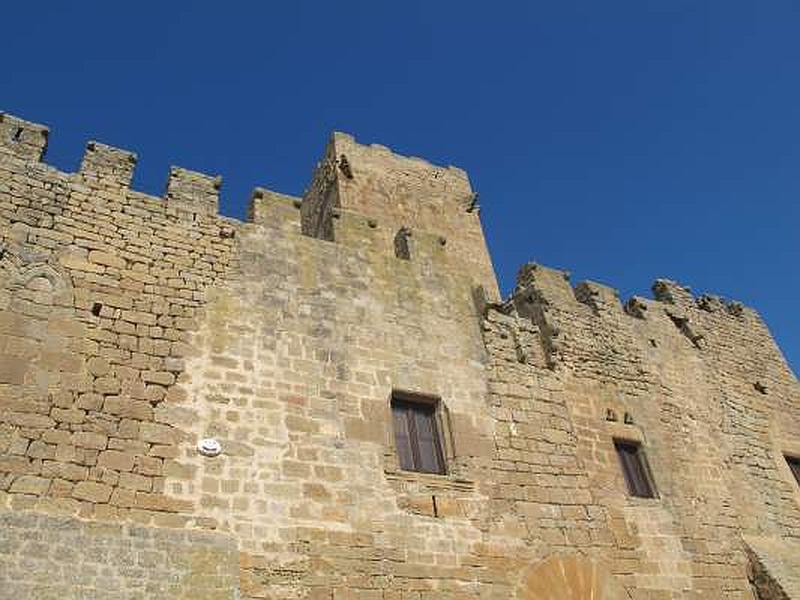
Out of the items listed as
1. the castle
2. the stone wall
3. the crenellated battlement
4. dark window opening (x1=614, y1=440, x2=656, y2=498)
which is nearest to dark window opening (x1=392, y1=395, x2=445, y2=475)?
the castle

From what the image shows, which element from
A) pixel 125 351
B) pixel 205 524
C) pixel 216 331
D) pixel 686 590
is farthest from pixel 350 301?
pixel 686 590

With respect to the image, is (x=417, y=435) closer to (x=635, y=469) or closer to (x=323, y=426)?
(x=323, y=426)

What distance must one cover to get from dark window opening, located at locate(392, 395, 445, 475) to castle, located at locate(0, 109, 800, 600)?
0.04 m

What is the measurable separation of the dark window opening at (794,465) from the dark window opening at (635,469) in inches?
142

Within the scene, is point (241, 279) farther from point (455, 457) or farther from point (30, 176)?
point (455, 457)

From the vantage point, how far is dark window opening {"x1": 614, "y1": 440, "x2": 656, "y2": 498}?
30.2ft

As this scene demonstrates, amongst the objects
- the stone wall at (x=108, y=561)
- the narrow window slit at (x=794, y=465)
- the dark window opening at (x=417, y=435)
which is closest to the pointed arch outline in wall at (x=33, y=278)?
the stone wall at (x=108, y=561)

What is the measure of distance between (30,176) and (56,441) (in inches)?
125

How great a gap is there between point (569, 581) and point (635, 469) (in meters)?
2.42

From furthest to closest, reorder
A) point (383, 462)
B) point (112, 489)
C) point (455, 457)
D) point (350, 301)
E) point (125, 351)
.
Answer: point (350, 301)
point (455, 457)
point (383, 462)
point (125, 351)
point (112, 489)

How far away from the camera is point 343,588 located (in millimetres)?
6410

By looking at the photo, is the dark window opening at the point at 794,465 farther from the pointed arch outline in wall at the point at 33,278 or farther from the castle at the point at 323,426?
the pointed arch outline in wall at the point at 33,278

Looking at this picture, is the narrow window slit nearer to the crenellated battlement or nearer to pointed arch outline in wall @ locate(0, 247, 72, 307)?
pointed arch outline in wall @ locate(0, 247, 72, 307)

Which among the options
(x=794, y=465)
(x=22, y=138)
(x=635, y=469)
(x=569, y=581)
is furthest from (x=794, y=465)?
(x=22, y=138)
